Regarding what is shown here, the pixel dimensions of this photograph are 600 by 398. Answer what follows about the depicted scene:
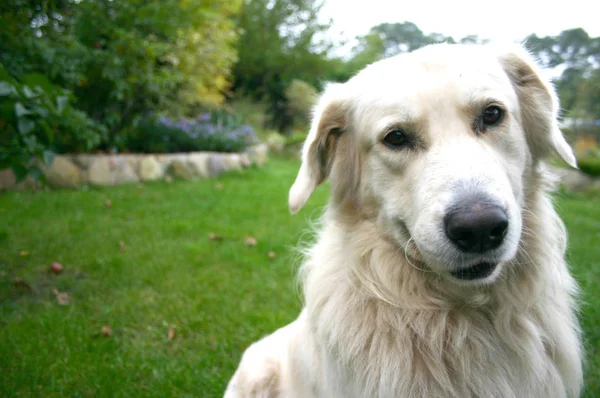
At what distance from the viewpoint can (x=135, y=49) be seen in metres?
7.38

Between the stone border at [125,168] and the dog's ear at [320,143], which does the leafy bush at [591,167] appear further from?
the dog's ear at [320,143]

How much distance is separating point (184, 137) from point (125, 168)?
5.66ft

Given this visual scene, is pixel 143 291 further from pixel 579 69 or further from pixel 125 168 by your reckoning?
pixel 579 69

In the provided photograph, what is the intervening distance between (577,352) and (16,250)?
4.44 metres

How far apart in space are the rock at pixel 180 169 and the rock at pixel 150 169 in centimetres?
27

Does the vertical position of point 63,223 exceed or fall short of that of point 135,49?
it falls short

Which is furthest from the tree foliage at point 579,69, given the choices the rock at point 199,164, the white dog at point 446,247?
the rock at point 199,164

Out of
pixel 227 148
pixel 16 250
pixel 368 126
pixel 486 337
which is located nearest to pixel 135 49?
pixel 227 148

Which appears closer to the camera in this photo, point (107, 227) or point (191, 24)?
point (107, 227)

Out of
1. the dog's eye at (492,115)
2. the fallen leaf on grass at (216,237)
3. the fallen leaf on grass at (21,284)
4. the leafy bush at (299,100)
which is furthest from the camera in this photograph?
the leafy bush at (299,100)

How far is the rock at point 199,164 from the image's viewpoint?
28.6 ft

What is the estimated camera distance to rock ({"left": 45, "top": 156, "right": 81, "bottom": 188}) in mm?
7004

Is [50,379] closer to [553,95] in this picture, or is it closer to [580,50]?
[553,95]

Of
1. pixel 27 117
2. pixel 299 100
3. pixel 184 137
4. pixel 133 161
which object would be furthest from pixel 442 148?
pixel 299 100
